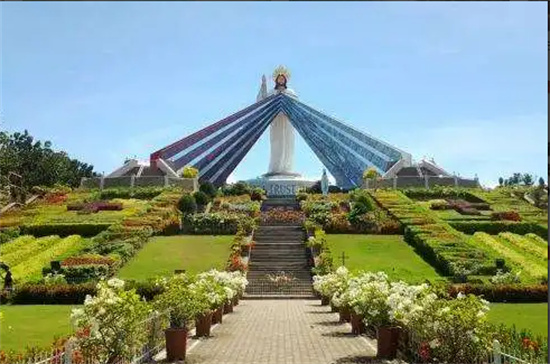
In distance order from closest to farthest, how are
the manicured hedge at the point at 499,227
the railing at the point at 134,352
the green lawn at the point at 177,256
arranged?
the railing at the point at 134,352 < the green lawn at the point at 177,256 < the manicured hedge at the point at 499,227

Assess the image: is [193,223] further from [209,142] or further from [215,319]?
[209,142]

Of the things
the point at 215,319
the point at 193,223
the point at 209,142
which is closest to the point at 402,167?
the point at 209,142

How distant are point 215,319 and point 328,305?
19.7 feet

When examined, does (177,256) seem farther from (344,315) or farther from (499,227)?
(499,227)

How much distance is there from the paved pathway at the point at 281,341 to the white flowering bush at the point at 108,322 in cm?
153

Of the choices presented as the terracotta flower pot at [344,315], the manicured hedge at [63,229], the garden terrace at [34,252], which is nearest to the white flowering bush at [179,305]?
the terracotta flower pot at [344,315]

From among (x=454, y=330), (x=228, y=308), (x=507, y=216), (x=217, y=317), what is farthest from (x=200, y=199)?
(x=454, y=330)

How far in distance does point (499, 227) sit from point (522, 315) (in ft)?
55.7

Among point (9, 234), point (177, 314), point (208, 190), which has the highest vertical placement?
point (208, 190)

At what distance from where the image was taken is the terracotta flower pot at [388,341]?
10.5m

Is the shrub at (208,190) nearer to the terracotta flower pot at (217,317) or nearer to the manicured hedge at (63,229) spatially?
the manicured hedge at (63,229)

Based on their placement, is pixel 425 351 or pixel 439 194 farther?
pixel 439 194

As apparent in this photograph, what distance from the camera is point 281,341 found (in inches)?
486

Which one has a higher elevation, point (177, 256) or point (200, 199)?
point (200, 199)
